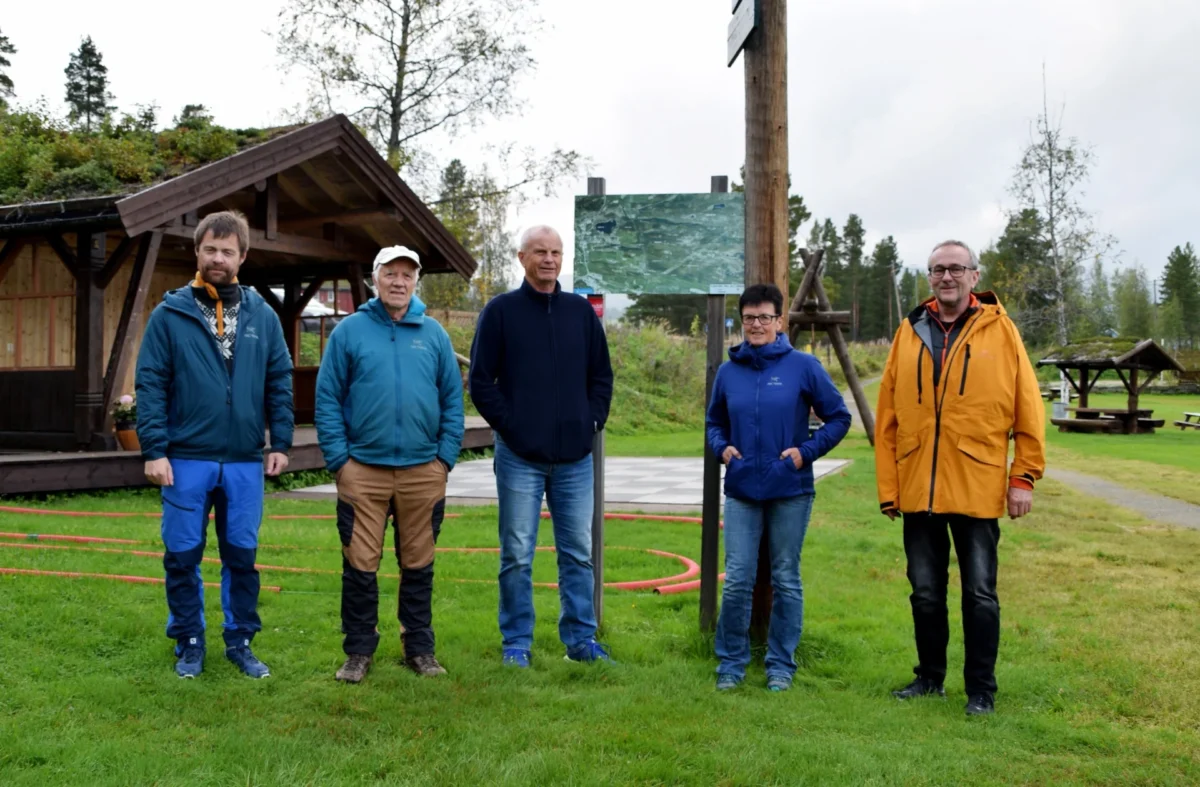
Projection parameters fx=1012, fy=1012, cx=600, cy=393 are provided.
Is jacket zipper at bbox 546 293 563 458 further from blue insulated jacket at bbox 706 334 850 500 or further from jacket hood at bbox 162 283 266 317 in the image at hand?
jacket hood at bbox 162 283 266 317

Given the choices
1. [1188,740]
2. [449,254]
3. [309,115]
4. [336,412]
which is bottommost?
[1188,740]

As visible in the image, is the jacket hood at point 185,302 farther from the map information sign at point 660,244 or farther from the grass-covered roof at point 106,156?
the grass-covered roof at point 106,156

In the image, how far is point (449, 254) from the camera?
14984 millimetres

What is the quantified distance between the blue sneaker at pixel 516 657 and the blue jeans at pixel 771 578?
0.87 meters

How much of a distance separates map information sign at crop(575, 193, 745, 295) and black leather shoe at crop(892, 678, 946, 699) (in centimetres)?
200

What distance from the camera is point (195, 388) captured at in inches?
167

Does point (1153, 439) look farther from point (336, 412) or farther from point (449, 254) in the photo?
point (336, 412)

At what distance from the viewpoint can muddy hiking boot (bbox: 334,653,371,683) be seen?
4.23m

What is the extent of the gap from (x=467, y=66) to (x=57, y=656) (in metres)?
23.1

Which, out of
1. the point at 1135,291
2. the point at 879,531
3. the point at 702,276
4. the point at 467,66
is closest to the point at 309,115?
the point at 467,66

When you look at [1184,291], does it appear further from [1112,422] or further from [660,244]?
[660,244]

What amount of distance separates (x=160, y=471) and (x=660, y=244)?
8.46 feet

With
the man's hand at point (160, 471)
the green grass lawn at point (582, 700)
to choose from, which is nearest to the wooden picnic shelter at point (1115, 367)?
the green grass lawn at point (582, 700)

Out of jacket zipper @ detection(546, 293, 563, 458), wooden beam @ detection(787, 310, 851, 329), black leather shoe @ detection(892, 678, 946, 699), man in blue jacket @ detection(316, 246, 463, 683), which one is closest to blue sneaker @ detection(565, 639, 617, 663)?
man in blue jacket @ detection(316, 246, 463, 683)
